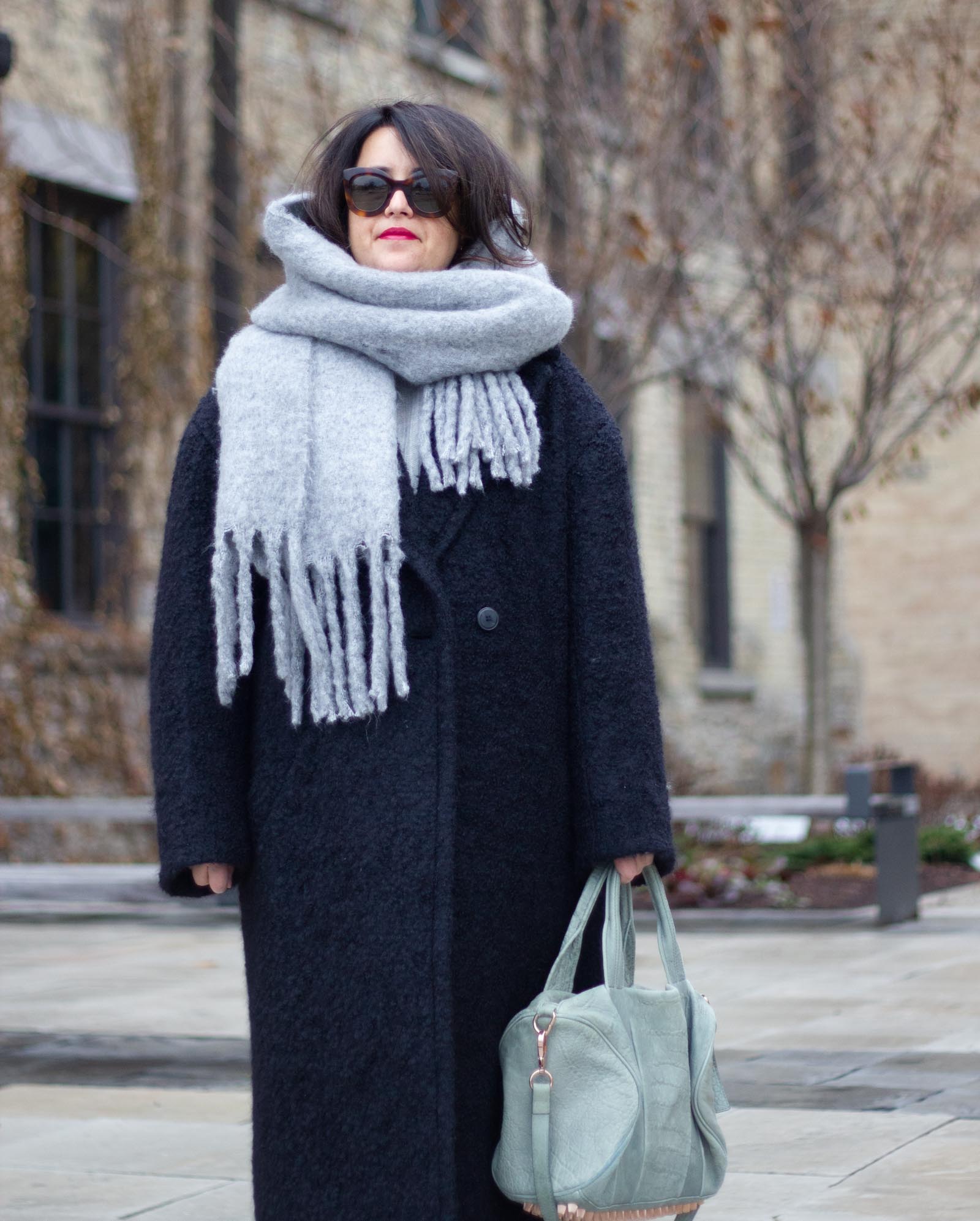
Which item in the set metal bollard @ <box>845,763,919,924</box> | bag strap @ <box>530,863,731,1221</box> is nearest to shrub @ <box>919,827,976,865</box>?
metal bollard @ <box>845,763,919,924</box>

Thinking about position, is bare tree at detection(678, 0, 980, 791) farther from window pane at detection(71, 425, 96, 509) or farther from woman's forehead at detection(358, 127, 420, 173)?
woman's forehead at detection(358, 127, 420, 173)

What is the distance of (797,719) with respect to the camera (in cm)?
1936

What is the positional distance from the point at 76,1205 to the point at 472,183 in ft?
7.89

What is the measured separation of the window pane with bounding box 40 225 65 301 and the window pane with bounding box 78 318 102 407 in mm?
277

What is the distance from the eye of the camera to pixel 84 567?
12180 mm

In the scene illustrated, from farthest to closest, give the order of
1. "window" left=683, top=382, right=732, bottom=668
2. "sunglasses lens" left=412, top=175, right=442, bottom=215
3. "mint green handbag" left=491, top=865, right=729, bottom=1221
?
1. "window" left=683, top=382, right=732, bottom=668
2. "sunglasses lens" left=412, top=175, right=442, bottom=215
3. "mint green handbag" left=491, top=865, right=729, bottom=1221

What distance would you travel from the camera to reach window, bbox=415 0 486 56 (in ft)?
37.4

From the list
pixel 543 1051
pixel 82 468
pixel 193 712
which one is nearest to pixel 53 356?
pixel 82 468

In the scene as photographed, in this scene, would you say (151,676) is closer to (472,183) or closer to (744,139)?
(472,183)

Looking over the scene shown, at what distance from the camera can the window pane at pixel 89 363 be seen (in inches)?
481

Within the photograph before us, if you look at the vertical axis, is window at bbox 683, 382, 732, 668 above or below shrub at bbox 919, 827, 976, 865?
above

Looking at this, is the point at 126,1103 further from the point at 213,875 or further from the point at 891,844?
the point at 891,844

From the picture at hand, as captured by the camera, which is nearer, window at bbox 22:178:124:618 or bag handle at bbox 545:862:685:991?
bag handle at bbox 545:862:685:991

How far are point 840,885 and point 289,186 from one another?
4910 mm
